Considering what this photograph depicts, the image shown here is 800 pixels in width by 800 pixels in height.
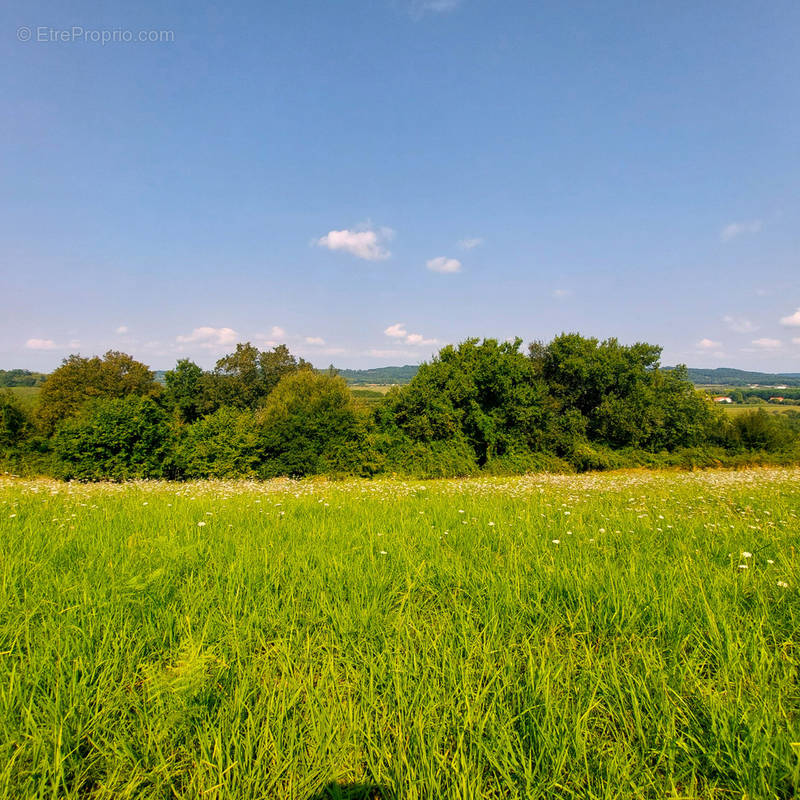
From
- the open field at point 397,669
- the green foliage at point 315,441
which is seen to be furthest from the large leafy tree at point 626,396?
the open field at point 397,669

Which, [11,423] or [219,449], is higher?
[11,423]

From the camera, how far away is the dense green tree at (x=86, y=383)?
3822 cm

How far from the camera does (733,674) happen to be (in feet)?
6.86

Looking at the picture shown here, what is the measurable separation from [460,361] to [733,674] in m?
33.7

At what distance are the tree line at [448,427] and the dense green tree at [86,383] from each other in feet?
0.57

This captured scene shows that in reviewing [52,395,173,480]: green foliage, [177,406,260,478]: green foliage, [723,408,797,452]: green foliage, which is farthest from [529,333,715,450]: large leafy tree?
[52,395,173,480]: green foliage

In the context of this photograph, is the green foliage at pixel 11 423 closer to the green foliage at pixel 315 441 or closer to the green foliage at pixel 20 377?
the green foliage at pixel 315 441

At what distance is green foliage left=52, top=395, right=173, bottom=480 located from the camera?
25.9m

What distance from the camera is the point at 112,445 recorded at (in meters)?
26.5

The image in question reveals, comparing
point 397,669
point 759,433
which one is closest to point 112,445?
point 397,669

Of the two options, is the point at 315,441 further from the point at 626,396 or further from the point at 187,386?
the point at 187,386

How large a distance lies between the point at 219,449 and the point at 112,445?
652cm

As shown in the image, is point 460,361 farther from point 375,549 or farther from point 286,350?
point 286,350

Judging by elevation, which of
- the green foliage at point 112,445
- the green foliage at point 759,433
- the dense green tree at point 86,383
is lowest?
the green foliage at point 759,433
